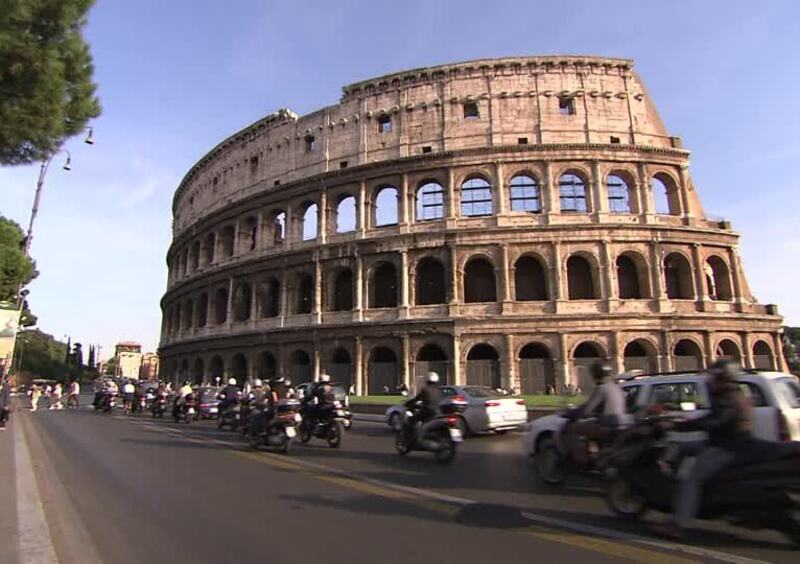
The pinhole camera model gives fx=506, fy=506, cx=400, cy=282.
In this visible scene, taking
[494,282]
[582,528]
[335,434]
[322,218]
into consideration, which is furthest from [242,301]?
[582,528]

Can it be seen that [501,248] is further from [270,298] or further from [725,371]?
[725,371]

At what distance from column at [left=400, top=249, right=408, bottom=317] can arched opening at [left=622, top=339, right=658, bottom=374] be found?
10.9 meters

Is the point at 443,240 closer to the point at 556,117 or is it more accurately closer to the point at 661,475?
the point at 556,117

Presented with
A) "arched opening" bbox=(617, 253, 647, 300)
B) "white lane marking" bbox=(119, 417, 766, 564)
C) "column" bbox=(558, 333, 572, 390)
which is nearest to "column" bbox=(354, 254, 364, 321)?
"column" bbox=(558, 333, 572, 390)

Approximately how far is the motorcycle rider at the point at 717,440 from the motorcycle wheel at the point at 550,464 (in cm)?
226

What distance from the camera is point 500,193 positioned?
2622cm

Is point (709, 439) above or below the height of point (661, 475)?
above

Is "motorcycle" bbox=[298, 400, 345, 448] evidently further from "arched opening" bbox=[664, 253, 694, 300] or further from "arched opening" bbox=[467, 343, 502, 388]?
"arched opening" bbox=[664, 253, 694, 300]

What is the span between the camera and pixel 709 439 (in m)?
4.23

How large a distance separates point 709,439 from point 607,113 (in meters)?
26.7

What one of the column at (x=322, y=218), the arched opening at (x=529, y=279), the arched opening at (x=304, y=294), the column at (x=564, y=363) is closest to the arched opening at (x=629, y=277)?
the arched opening at (x=529, y=279)

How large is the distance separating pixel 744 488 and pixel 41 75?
9601 mm

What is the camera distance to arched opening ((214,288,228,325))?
3519cm

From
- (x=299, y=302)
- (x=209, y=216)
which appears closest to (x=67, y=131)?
(x=299, y=302)
